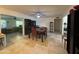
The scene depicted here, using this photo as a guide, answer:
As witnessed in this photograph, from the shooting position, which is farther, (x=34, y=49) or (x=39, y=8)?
(x=39, y=8)

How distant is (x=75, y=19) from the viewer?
2.60 metres

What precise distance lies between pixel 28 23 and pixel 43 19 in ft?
8.04

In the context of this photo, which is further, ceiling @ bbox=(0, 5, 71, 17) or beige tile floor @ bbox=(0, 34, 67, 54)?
ceiling @ bbox=(0, 5, 71, 17)

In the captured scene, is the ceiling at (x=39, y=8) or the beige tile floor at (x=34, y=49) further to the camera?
the ceiling at (x=39, y=8)

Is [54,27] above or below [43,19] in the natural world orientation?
below

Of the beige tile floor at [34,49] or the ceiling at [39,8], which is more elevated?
the ceiling at [39,8]

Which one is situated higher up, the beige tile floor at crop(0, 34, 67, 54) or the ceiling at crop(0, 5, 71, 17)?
the ceiling at crop(0, 5, 71, 17)

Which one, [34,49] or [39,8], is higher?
[39,8]

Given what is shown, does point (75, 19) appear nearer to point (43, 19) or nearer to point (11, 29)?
point (11, 29)
